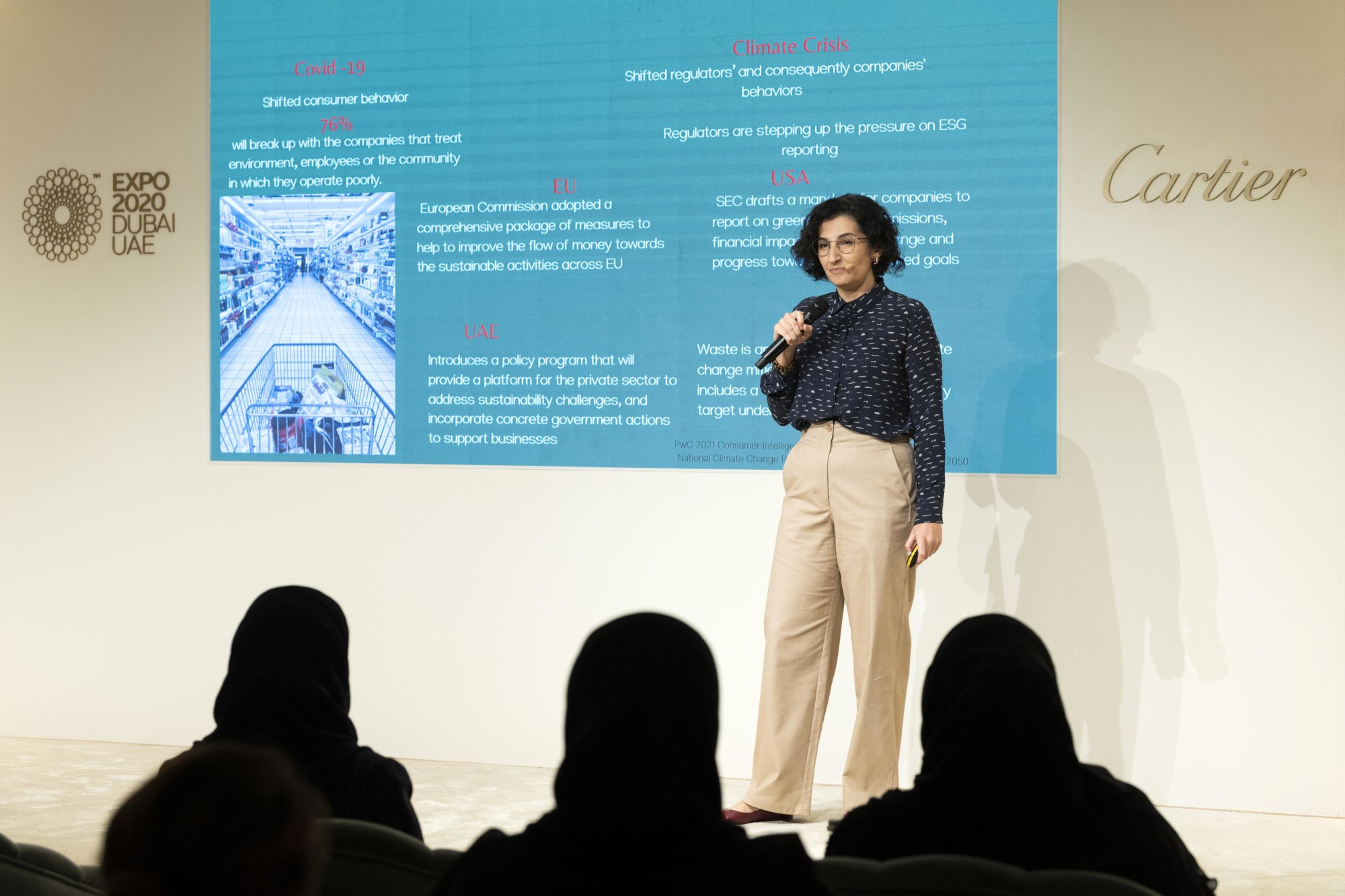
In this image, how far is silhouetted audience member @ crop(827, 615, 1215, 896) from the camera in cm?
146

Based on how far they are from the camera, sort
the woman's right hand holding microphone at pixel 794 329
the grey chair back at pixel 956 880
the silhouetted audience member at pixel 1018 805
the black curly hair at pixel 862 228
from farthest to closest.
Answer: the black curly hair at pixel 862 228 < the woman's right hand holding microphone at pixel 794 329 < the silhouetted audience member at pixel 1018 805 < the grey chair back at pixel 956 880

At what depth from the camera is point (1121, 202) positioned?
3695 millimetres

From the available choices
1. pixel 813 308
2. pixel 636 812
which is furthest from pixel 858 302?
pixel 636 812

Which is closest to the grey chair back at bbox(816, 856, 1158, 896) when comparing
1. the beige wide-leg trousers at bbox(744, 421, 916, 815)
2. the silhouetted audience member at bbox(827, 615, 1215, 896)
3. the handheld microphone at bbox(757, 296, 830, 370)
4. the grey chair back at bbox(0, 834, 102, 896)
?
Result: the silhouetted audience member at bbox(827, 615, 1215, 896)

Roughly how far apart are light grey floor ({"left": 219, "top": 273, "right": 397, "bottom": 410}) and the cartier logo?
7.56 feet

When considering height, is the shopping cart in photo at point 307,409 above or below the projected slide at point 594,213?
below

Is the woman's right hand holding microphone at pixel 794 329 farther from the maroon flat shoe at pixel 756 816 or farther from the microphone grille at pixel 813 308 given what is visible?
the maroon flat shoe at pixel 756 816

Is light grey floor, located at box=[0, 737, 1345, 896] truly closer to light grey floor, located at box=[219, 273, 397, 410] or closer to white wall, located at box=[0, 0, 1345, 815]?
white wall, located at box=[0, 0, 1345, 815]

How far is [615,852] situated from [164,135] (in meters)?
3.90

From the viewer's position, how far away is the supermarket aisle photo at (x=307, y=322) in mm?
4227

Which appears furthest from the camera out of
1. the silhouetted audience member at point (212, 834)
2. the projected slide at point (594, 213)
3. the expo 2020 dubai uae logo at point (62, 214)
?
the expo 2020 dubai uae logo at point (62, 214)

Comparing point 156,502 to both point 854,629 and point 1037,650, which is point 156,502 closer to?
point 854,629

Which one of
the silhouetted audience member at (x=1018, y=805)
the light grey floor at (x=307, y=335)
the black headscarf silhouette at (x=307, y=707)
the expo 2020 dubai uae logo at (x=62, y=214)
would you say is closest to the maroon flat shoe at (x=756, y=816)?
the black headscarf silhouette at (x=307, y=707)

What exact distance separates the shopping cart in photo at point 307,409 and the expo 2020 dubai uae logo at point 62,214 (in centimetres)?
80
